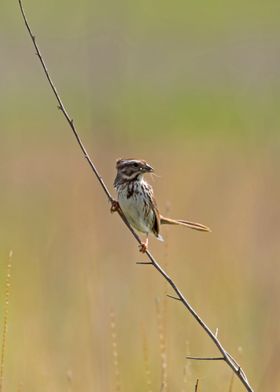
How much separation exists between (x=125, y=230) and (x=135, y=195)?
4686mm

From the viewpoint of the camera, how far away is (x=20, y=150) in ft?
44.7

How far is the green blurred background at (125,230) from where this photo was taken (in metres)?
5.48

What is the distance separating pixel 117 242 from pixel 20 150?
538cm

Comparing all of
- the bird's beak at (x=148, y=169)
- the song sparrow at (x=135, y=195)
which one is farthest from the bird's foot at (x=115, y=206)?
the bird's beak at (x=148, y=169)

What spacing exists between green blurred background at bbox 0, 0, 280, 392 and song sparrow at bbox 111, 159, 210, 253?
0.47 feet

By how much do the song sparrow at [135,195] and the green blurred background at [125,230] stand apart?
Answer: 142 millimetres

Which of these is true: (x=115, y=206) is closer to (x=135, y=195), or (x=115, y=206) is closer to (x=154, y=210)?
(x=135, y=195)

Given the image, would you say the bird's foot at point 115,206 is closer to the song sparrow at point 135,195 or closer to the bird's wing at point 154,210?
the song sparrow at point 135,195

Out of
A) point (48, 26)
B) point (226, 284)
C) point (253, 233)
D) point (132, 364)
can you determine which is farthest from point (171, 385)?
point (48, 26)

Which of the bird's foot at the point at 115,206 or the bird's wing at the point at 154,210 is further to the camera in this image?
Result: the bird's wing at the point at 154,210

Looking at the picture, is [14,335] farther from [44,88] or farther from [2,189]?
[44,88]

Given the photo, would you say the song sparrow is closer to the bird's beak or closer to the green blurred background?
the bird's beak

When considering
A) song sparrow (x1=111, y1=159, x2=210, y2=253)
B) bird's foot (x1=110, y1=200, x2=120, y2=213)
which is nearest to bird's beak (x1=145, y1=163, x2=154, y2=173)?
song sparrow (x1=111, y1=159, x2=210, y2=253)

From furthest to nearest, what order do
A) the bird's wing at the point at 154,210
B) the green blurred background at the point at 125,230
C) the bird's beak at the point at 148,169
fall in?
the green blurred background at the point at 125,230 < the bird's wing at the point at 154,210 < the bird's beak at the point at 148,169
